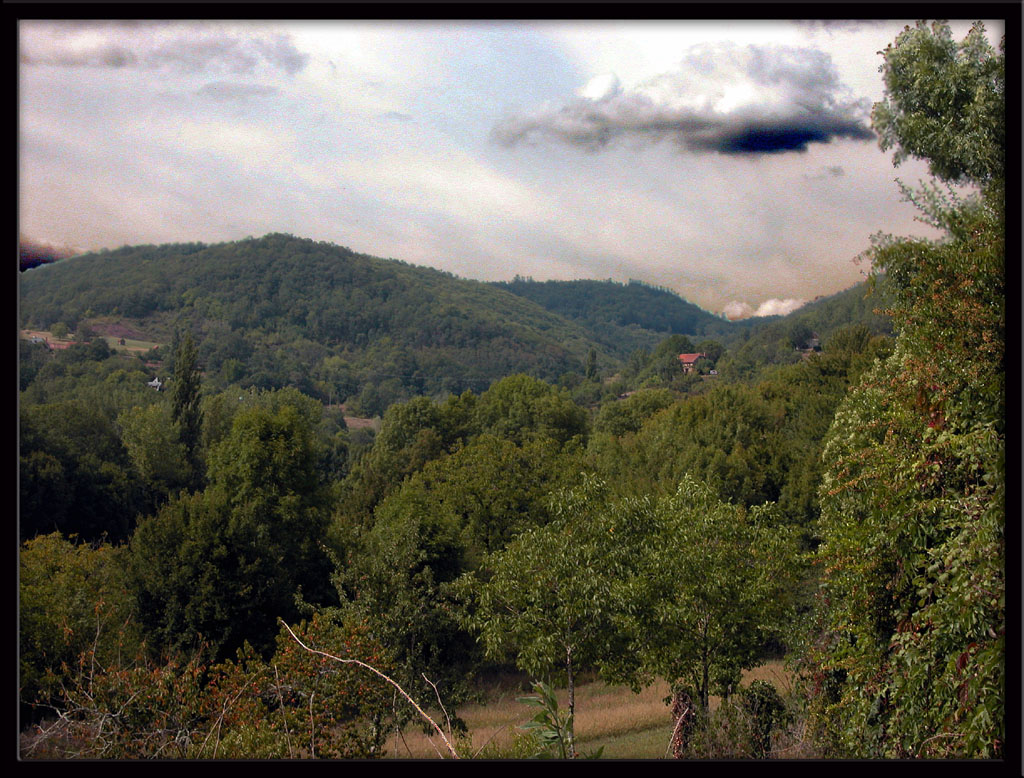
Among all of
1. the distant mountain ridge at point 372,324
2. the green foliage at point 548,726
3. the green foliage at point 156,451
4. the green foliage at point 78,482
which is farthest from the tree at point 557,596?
the distant mountain ridge at point 372,324

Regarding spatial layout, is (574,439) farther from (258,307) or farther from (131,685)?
(258,307)

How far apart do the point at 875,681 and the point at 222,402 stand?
44.9 m

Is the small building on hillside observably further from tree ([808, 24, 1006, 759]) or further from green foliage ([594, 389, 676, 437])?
tree ([808, 24, 1006, 759])

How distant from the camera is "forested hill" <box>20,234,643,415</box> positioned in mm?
60406

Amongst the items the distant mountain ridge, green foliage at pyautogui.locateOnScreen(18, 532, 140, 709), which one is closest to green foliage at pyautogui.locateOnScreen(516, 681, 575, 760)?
green foliage at pyautogui.locateOnScreen(18, 532, 140, 709)

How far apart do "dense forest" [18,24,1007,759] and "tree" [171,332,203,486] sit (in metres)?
0.26

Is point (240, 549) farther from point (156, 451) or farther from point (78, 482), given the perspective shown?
point (156, 451)

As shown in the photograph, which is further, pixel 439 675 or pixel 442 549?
pixel 442 549

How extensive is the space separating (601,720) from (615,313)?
54.7 m

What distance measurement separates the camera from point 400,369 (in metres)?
66.8

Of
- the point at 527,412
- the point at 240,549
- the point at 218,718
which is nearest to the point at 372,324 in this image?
the point at 527,412

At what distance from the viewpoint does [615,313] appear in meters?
66.3

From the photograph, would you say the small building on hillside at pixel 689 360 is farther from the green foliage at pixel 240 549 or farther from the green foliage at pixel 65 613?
the green foliage at pixel 65 613

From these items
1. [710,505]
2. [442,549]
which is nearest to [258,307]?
[442,549]
